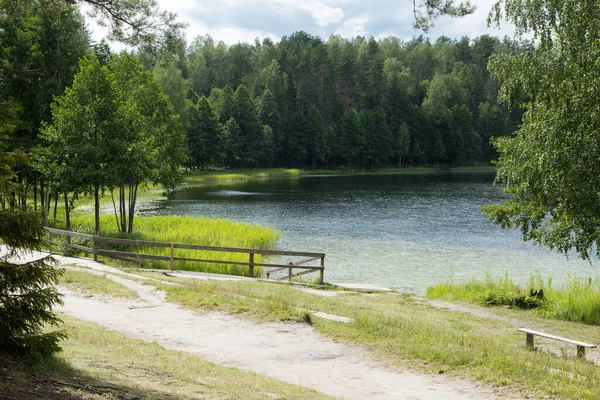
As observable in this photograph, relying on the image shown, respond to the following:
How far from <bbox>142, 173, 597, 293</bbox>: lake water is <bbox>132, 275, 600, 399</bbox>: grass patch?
7378mm

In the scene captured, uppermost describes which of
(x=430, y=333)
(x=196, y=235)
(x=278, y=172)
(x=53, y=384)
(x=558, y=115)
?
(x=558, y=115)

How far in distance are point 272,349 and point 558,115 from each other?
36.0 ft

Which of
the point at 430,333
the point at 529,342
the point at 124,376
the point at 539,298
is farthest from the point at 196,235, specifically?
the point at 124,376

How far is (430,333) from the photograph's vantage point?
41.4 feet

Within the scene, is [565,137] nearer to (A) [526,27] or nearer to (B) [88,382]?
(A) [526,27]

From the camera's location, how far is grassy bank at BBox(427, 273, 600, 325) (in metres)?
17.6

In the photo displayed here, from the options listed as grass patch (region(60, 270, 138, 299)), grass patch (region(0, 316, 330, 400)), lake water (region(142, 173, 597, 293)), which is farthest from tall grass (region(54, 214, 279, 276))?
grass patch (region(0, 316, 330, 400))

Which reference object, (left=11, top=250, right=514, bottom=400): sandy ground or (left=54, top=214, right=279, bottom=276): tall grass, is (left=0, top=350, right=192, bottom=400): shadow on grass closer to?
(left=11, top=250, right=514, bottom=400): sandy ground

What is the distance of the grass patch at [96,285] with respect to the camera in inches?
656

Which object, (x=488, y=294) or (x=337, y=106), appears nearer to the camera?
(x=488, y=294)

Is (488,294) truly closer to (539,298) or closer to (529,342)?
(539,298)

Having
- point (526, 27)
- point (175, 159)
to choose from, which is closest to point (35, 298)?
point (526, 27)

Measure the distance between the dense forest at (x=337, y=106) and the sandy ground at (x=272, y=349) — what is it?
67895mm

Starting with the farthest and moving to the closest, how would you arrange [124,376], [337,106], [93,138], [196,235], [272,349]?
[337,106] → [196,235] → [93,138] → [272,349] → [124,376]
